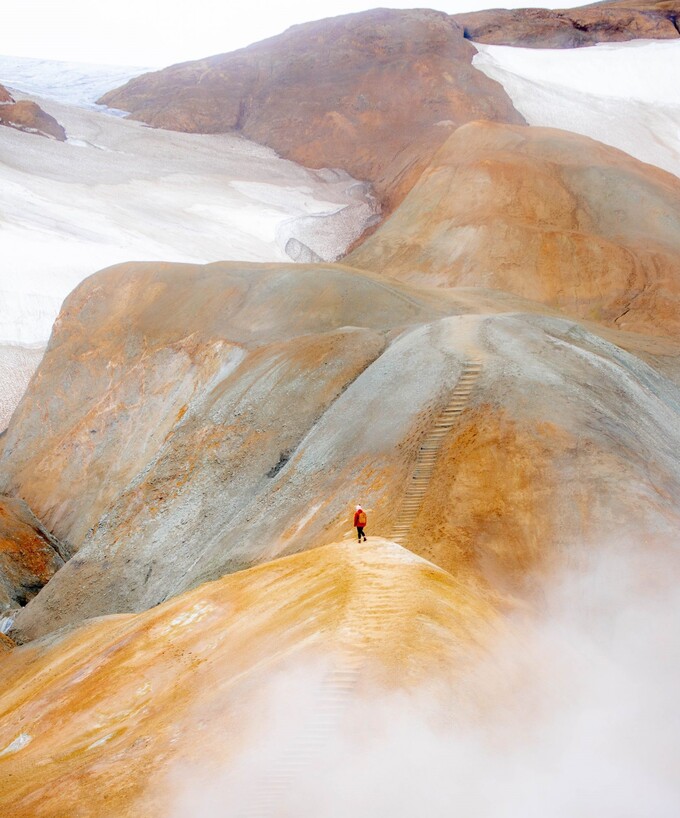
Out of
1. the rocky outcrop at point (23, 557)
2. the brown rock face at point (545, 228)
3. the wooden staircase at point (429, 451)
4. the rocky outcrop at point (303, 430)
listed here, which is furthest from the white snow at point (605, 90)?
the wooden staircase at point (429, 451)

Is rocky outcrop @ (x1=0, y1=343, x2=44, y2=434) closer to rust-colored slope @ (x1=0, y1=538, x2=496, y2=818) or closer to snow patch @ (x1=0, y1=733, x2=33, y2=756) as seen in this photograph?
rust-colored slope @ (x1=0, y1=538, x2=496, y2=818)

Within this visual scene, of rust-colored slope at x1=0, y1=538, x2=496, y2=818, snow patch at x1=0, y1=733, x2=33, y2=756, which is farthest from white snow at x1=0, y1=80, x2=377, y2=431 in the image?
snow patch at x1=0, y1=733, x2=33, y2=756

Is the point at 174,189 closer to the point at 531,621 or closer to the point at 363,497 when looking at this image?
the point at 363,497

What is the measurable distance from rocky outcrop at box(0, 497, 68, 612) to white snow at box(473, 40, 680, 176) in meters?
52.5

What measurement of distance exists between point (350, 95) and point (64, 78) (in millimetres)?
37752

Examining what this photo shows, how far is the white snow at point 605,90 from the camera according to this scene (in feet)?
236

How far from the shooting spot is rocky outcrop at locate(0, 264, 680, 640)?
1855cm

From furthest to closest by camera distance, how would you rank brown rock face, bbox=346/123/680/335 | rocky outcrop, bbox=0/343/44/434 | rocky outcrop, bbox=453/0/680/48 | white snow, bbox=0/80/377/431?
rocky outcrop, bbox=453/0/680/48 < brown rock face, bbox=346/123/680/335 < white snow, bbox=0/80/377/431 < rocky outcrop, bbox=0/343/44/434

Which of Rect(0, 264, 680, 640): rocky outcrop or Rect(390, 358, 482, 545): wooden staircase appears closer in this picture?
Rect(390, 358, 482, 545): wooden staircase

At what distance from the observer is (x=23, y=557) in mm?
29859

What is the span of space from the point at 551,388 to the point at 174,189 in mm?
49342

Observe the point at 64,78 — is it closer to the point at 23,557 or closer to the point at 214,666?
the point at 23,557

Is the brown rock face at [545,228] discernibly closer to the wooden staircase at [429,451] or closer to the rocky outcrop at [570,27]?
the wooden staircase at [429,451]

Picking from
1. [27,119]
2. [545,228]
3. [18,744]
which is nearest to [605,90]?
[545,228]
